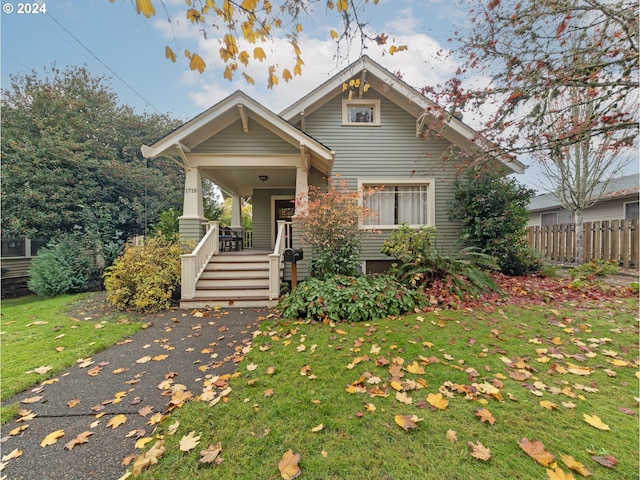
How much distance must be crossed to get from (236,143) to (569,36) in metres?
7.34

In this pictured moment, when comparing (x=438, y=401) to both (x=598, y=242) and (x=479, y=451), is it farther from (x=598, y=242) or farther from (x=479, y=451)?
(x=598, y=242)

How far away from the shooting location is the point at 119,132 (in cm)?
1420

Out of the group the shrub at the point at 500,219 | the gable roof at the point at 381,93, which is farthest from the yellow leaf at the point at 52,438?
the shrub at the point at 500,219

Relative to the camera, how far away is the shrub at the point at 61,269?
8.27m

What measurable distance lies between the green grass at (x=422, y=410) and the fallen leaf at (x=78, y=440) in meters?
0.61

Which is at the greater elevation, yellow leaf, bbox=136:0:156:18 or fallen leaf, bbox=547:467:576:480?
yellow leaf, bbox=136:0:156:18

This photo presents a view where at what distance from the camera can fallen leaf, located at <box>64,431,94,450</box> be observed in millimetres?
2113

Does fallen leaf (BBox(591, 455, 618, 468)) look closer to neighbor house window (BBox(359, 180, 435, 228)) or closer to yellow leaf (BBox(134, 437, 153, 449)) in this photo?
yellow leaf (BBox(134, 437, 153, 449))

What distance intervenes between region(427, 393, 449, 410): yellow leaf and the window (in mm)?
16259

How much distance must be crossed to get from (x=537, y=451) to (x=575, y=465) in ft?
0.61

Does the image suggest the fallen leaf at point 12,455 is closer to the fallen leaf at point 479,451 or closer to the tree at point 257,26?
the fallen leaf at point 479,451

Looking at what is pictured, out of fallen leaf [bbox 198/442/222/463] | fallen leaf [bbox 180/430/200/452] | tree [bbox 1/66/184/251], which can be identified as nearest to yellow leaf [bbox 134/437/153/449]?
fallen leaf [bbox 180/430/200/452]

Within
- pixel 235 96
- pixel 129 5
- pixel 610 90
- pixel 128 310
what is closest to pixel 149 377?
pixel 128 310

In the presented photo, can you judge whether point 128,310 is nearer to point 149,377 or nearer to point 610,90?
point 149,377
